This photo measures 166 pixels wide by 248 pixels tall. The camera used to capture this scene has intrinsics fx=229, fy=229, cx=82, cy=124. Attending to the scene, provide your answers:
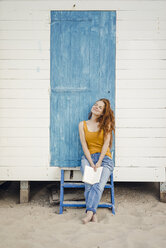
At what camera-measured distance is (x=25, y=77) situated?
350cm

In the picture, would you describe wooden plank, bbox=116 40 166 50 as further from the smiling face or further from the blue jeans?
the blue jeans

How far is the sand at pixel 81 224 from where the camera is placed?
2232 millimetres

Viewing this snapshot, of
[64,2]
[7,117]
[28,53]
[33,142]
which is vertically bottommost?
[33,142]

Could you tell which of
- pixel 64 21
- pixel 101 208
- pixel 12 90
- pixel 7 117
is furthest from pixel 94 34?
pixel 101 208

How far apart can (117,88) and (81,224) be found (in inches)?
77.6

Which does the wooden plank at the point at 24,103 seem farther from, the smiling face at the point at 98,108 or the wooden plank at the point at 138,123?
the wooden plank at the point at 138,123

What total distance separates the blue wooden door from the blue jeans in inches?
26.4

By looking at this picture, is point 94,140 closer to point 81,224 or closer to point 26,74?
point 81,224

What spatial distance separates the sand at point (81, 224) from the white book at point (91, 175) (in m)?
0.48

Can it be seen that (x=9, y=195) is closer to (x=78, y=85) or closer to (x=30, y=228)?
(x=30, y=228)

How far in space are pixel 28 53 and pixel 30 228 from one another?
2.44 metres

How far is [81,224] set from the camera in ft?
8.70

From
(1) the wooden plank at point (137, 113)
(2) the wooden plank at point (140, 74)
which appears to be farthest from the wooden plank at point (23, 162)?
(2) the wooden plank at point (140, 74)

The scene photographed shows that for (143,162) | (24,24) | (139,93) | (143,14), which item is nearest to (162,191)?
(143,162)
